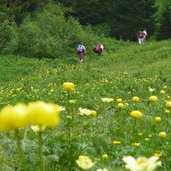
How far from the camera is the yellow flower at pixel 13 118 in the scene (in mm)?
1097

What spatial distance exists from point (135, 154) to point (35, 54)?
22129 mm

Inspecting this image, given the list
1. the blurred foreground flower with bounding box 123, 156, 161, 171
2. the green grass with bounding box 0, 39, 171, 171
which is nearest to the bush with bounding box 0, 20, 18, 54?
the green grass with bounding box 0, 39, 171, 171

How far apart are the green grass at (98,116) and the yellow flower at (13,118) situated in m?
1.28

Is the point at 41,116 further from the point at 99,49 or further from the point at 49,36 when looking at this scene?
the point at 49,36

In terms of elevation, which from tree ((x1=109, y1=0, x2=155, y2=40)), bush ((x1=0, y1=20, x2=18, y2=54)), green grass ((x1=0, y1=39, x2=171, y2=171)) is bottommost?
green grass ((x1=0, y1=39, x2=171, y2=171))

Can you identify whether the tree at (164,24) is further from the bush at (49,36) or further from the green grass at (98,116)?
the green grass at (98,116)

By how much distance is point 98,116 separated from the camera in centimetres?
521

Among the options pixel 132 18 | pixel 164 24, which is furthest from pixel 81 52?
pixel 132 18

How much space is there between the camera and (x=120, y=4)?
112 feet

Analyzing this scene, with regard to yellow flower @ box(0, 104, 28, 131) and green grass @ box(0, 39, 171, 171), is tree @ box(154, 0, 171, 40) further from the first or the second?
yellow flower @ box(0, 104, 28, 131)

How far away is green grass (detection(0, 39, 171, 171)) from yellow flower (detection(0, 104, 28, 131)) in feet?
4.21

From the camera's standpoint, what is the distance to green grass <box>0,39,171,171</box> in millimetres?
2793

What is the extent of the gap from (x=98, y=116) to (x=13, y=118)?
13.6ft

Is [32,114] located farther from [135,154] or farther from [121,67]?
[121,67]
